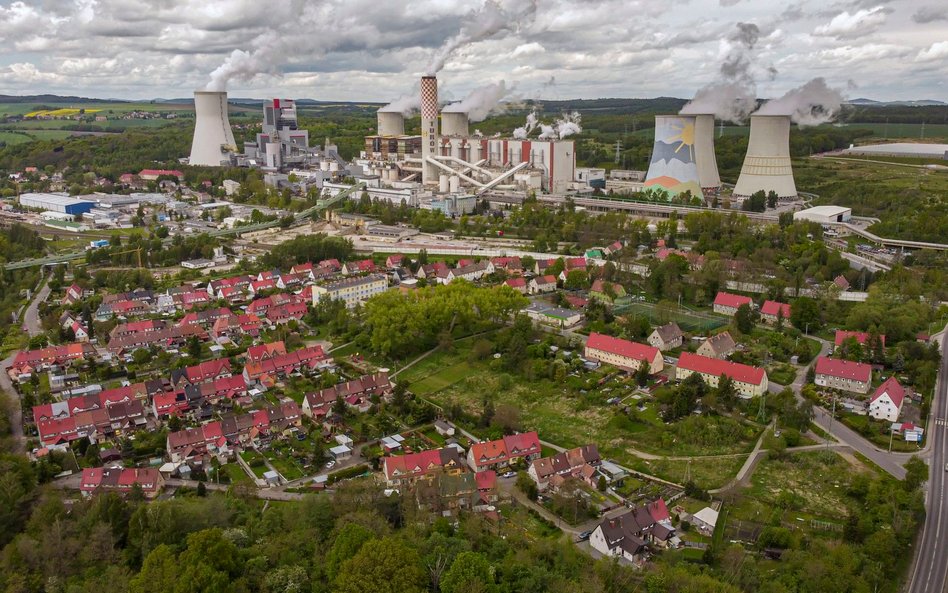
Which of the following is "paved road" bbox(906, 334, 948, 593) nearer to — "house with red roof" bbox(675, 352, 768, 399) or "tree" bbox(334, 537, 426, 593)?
"house with red roof" bbox(675, 352, 768, 399)

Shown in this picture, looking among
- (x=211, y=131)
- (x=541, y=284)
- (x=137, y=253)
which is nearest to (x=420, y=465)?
(x=541, y=284)

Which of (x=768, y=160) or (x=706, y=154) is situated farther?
(x=706, y=154)

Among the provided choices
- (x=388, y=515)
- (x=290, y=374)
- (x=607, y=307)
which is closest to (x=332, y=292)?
(x=290, y=374)

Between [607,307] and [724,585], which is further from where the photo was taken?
[607,307]

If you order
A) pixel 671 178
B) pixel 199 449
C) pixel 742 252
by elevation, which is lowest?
pixel 199 449

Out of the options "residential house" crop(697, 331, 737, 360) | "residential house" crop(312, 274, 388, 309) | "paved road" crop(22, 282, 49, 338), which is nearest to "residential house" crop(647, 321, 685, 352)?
"residential house" crop(697, 331, 737, 360)

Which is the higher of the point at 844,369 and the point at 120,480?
the point at 844,369

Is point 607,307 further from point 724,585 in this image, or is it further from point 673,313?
point 724,585

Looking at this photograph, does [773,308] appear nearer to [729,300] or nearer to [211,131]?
[729,300]
